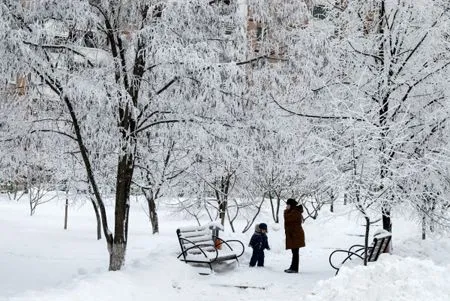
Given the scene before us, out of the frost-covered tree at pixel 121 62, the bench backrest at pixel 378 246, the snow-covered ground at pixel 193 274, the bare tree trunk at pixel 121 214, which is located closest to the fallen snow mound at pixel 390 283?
the snow-covered ground at pixel 193 274

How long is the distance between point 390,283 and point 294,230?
4.61m

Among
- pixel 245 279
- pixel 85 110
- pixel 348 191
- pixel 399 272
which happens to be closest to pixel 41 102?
pixel 85 110

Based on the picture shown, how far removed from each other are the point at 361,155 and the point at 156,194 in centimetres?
1207

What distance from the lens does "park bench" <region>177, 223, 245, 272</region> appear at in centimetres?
977

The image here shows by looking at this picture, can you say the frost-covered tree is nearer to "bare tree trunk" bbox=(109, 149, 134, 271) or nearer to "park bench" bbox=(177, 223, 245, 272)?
"bare tree trunk" bbox=(109, 149, 134, 271)

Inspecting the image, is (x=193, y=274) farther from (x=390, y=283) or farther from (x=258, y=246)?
(x=390, y=283)

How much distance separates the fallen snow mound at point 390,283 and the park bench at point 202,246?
3.62 meters

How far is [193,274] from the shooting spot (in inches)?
360

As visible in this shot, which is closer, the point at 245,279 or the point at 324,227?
the point at 245,279

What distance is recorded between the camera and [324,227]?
23.8 m

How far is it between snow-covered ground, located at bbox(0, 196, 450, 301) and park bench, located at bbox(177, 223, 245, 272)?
0.27 m

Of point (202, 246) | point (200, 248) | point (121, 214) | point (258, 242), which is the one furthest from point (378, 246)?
point (121, 214)

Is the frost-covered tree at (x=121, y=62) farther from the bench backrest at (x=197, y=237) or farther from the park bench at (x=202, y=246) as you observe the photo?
the bench backrest at (x=197, y=237)

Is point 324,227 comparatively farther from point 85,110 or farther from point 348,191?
point 85,110
